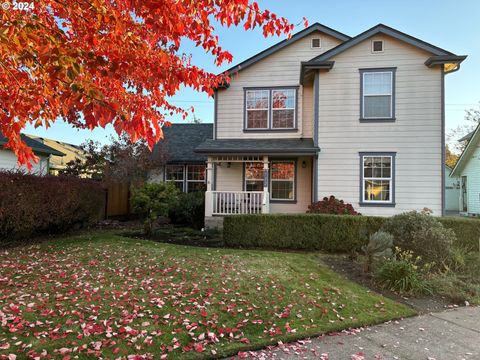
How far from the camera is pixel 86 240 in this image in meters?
9.18

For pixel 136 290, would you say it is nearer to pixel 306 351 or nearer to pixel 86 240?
pixel 306 351

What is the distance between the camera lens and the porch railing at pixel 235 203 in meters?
11.8

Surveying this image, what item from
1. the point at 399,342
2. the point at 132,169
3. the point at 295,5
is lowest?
the point at 399,342

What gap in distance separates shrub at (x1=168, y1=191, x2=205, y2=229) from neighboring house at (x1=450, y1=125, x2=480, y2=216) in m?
15.3

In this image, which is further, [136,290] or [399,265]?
[399,265]

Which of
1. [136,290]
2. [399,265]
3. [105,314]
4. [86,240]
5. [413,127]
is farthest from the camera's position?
[413,127]

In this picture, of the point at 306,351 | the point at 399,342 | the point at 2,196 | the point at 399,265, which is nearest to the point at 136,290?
the point at 306,351

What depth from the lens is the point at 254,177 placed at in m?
13.3

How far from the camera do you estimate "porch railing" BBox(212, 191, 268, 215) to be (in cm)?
1183

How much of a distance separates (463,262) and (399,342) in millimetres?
3932

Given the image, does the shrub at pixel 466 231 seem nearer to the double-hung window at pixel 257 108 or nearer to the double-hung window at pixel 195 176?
the double-hung window at pixel 257 108

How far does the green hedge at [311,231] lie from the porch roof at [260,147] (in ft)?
10.8

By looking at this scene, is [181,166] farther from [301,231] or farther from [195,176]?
[301,231]

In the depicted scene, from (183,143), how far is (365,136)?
9727 millimetres
